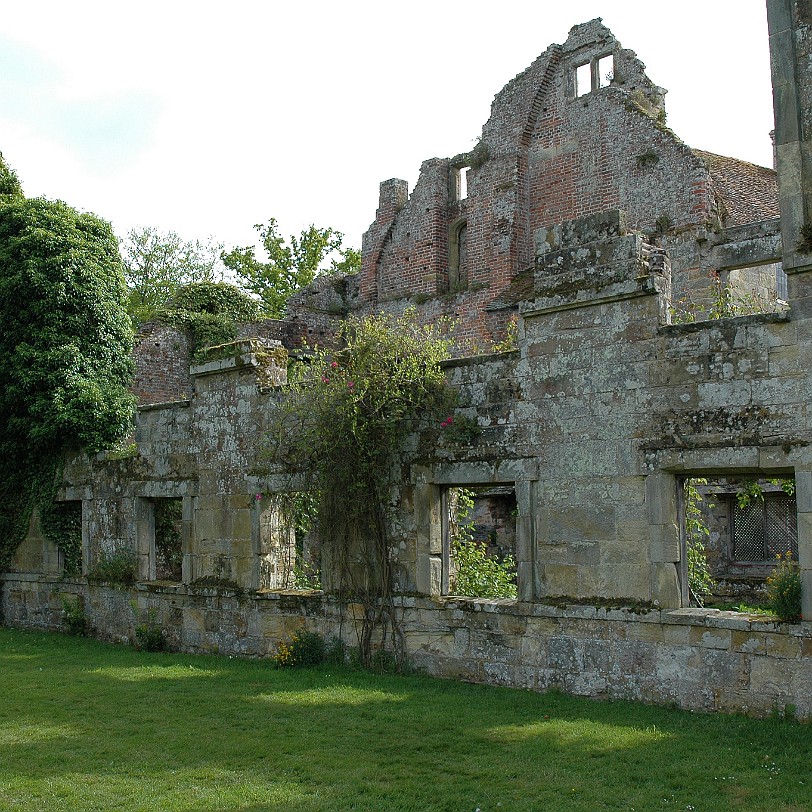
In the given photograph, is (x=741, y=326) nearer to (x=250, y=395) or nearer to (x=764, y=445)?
(x=764, y=445)

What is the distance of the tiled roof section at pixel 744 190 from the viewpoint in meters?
17.9

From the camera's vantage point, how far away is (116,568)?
14.3m

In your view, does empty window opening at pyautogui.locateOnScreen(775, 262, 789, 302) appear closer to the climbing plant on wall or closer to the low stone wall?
the climbing plant on wall

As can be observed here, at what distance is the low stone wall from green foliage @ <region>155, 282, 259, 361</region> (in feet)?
35.1

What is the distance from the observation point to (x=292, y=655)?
37.1 feet

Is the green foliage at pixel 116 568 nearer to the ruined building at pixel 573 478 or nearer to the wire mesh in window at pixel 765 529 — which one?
the ruined building at pixel 573 478

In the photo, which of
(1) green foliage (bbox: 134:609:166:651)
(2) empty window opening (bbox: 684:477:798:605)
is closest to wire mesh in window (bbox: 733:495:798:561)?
(2) empty window opening (bbox: 684:477:798:605)

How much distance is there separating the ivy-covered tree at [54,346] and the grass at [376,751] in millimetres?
5651

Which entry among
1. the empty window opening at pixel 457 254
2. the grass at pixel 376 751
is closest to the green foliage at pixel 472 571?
the grass at pixel 376 751

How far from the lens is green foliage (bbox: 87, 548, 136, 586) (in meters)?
14.3

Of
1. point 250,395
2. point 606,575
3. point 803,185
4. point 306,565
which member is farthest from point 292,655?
point 803,185

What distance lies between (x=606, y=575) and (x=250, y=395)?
559cm

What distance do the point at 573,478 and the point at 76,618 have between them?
921 cm

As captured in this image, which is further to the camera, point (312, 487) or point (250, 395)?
point (250, 395)
